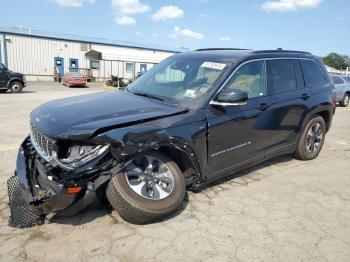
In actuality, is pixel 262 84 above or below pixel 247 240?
above

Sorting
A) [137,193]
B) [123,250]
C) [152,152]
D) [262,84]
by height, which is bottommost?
[123,250]

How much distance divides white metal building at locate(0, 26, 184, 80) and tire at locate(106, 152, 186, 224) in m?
30.0

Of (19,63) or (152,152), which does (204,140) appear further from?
(19,63)

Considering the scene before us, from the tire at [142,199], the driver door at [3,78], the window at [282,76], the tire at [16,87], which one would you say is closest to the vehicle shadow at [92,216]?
the tire at [142,199]

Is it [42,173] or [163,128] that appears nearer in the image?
[42,173]

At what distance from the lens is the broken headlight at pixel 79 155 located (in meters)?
2.93

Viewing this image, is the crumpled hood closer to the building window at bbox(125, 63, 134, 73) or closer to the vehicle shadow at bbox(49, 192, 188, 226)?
the vehicle shadow at bbox(49, 192, 188, 226)

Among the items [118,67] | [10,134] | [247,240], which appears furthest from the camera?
[118,67]

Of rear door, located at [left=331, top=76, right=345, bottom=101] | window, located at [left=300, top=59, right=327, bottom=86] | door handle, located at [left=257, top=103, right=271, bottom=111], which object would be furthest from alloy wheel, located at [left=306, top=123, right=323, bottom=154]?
rear door, located at [left=331, top=76, right=345, bottom=101]

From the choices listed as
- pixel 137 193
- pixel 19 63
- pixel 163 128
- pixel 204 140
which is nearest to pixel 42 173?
pixel 137 193

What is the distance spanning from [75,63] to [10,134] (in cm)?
2974

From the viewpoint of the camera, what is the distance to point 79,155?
2.97 metres

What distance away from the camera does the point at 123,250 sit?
3.00 m

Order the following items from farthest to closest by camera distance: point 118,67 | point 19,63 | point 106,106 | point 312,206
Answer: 1. point 118,67
2. point 19,63
3. point 312,206
4. point 106,106
